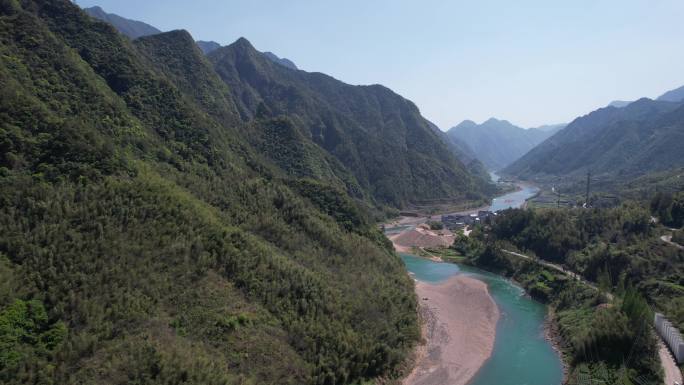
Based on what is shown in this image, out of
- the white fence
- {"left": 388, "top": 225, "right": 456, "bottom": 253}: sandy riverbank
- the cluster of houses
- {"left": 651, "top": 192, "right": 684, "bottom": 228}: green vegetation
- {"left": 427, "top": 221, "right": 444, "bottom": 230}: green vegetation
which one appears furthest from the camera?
the cluster of houses

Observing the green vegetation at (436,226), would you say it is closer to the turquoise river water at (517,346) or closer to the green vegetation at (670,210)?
the turquoise river water at (517,346)

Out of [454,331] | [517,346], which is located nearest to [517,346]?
[517,346]

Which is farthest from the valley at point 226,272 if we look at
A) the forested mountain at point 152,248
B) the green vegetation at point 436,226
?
the green vegetation at point 436,226

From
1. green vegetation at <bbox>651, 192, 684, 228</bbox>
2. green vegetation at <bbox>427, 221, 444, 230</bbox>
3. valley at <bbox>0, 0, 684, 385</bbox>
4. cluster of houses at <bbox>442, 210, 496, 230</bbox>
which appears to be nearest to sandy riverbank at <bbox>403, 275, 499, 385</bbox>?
valley at <bbox>0, 0, 684, 385</bbox>

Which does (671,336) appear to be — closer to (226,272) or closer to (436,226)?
(226,272)

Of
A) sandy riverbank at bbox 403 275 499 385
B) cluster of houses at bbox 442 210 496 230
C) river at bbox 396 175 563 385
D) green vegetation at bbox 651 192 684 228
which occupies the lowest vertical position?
sandy riverbank at bbox 403 275 499 385

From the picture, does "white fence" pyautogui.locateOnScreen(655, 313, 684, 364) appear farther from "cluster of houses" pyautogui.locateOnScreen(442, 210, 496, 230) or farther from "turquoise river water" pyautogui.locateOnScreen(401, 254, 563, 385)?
"cluster of houses" pyautogui.locateOnScreen(442, 210, 496, 230)

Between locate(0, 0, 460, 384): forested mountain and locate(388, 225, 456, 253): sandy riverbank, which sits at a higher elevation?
locate(0, 0, 460, 384): forested mountain

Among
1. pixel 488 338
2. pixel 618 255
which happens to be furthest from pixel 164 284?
pixel 618 255
